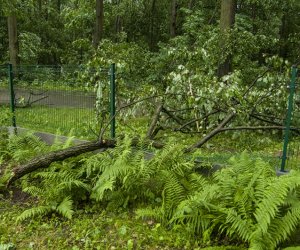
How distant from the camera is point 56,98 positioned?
27.1 feet

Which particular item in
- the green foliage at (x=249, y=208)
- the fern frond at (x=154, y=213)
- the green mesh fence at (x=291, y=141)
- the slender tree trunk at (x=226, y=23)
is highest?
the slender tree trunk at (x=226, y=23)

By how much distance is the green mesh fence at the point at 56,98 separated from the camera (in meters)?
7.71

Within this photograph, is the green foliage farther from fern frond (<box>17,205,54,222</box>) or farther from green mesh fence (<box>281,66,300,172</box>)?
fern frond (<box>17,205,54,222</box>)

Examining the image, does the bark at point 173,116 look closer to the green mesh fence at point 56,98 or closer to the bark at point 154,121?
the bark at point 154,121

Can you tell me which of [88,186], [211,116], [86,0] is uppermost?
[86,0]

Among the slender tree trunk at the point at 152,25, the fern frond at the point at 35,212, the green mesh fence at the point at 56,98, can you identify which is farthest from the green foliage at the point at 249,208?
the slender tree trunk at the point at 152,25

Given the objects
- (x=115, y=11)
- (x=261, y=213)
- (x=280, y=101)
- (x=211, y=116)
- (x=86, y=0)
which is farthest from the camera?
(x=115, y=11)

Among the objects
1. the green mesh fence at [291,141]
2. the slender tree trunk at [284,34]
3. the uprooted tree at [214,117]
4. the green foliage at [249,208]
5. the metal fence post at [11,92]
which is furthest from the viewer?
the slender tree trunk at [284,34]

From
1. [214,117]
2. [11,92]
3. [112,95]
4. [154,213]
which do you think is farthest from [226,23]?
[154,213]

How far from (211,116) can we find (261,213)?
14.3 ft

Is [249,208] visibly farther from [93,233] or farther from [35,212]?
[35,212]

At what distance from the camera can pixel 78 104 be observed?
783 cm

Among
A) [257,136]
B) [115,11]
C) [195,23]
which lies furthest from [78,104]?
[115,11]

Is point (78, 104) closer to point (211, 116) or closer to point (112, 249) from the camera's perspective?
point (211, 116)
